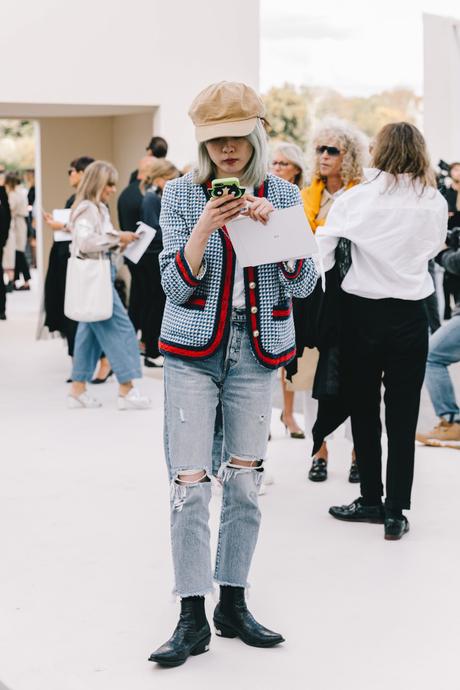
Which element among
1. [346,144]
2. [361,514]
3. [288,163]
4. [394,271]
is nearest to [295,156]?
[288,163]

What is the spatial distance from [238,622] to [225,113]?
1824 mm

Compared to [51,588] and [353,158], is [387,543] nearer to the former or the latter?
[51,588]

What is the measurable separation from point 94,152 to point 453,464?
9568 millimetres

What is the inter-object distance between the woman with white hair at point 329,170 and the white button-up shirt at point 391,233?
102cm

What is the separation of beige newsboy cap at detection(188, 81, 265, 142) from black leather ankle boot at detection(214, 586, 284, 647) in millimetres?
1637

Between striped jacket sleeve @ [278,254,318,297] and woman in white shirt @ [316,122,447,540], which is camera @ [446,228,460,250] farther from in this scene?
striped jacket sleeve @ [278,254,318,297]

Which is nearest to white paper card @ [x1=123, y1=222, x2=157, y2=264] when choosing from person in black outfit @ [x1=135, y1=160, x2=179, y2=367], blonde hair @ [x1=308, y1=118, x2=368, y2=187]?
person in black outfit @ [x1=135, y1=160, x2=179, y2=367]

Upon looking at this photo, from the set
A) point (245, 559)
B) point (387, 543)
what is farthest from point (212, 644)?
point (387, 543)

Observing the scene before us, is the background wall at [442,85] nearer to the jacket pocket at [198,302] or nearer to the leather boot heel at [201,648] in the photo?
the jacket pocket at [198,302]

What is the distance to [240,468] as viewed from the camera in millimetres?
4098

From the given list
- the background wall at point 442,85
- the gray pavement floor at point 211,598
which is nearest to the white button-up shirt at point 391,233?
the gray pavement floor at point 211,598

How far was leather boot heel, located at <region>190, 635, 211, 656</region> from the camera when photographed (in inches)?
159

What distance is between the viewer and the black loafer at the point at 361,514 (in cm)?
585

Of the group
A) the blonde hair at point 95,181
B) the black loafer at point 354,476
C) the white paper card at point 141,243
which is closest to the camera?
the black loafer at point 354,476
